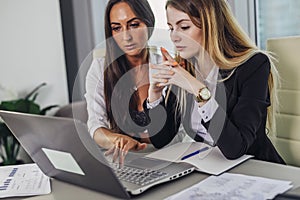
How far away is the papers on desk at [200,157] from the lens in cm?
112

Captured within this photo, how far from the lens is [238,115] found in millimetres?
1297

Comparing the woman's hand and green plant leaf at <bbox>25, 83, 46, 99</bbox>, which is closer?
the woman's hand

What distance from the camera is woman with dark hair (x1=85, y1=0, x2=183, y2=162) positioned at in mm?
1323

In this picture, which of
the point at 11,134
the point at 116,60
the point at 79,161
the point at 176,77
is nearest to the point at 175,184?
the point at 79,161

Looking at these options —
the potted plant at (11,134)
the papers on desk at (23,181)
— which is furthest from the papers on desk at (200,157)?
the potted plant at (11,134)

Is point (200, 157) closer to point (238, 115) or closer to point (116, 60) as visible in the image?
point (238, 115)

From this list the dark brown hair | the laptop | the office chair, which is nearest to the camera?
the laptop

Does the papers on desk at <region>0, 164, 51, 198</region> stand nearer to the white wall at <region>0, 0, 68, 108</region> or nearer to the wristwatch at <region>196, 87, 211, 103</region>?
the wristwatch at <region>196, 87, 211, 103</region>

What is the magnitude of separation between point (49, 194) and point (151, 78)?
1.54 feet

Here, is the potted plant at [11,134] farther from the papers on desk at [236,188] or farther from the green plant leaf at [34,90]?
the papers on desk at [236,188]

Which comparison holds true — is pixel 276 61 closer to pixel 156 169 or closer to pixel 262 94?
pixel 262 94

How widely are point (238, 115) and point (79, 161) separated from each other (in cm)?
56

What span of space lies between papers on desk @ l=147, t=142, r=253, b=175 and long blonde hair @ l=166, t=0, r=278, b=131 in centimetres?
14

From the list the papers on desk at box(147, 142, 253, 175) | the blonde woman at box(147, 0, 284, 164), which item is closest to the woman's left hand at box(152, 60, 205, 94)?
the blonde woman at box(147, 0, 284, 164)
